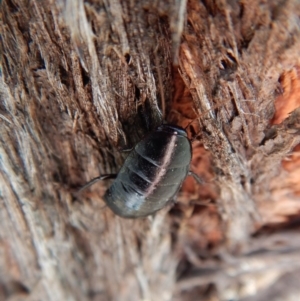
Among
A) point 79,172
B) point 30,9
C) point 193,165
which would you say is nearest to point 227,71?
point 193,165

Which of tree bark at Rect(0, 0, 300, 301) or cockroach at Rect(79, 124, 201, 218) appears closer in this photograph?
tree bark at Rect(0, 0, 300, 301)

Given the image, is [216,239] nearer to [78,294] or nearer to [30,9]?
[78,294]

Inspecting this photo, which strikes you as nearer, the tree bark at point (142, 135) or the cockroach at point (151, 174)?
the tree bark at point (142, 135)

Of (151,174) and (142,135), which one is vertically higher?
(142,135)
